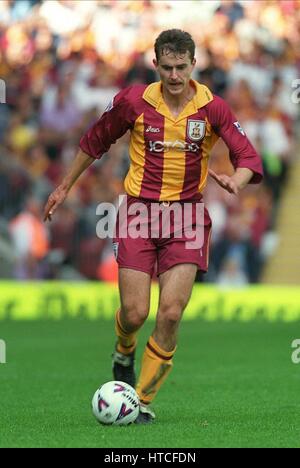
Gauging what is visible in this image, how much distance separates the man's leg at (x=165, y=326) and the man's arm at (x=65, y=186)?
0.84 metres

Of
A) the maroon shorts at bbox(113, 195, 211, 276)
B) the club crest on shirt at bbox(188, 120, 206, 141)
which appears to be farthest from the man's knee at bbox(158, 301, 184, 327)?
the club crest on shirt at bbox(188, 120, 206, 141)

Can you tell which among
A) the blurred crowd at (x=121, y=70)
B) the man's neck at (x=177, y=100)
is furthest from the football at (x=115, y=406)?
the blurred crowd at (x=121, y=70)

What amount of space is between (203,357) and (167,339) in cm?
494

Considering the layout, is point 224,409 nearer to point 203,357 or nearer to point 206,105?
point 206,105

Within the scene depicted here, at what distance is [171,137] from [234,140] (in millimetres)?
407

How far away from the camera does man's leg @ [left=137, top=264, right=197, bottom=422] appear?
7.53 meters

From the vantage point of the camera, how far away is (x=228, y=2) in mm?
19672

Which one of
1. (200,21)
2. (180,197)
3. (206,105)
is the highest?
(200,21)

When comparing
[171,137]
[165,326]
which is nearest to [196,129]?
[171,137]

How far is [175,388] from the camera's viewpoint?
988cm

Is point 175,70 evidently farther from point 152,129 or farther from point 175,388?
point 175,388

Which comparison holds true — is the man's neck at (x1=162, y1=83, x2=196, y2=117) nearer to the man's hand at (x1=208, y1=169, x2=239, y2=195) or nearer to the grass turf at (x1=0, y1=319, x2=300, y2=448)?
the man's hand at (x1=208, y1=169, x2=239, y2=195)
